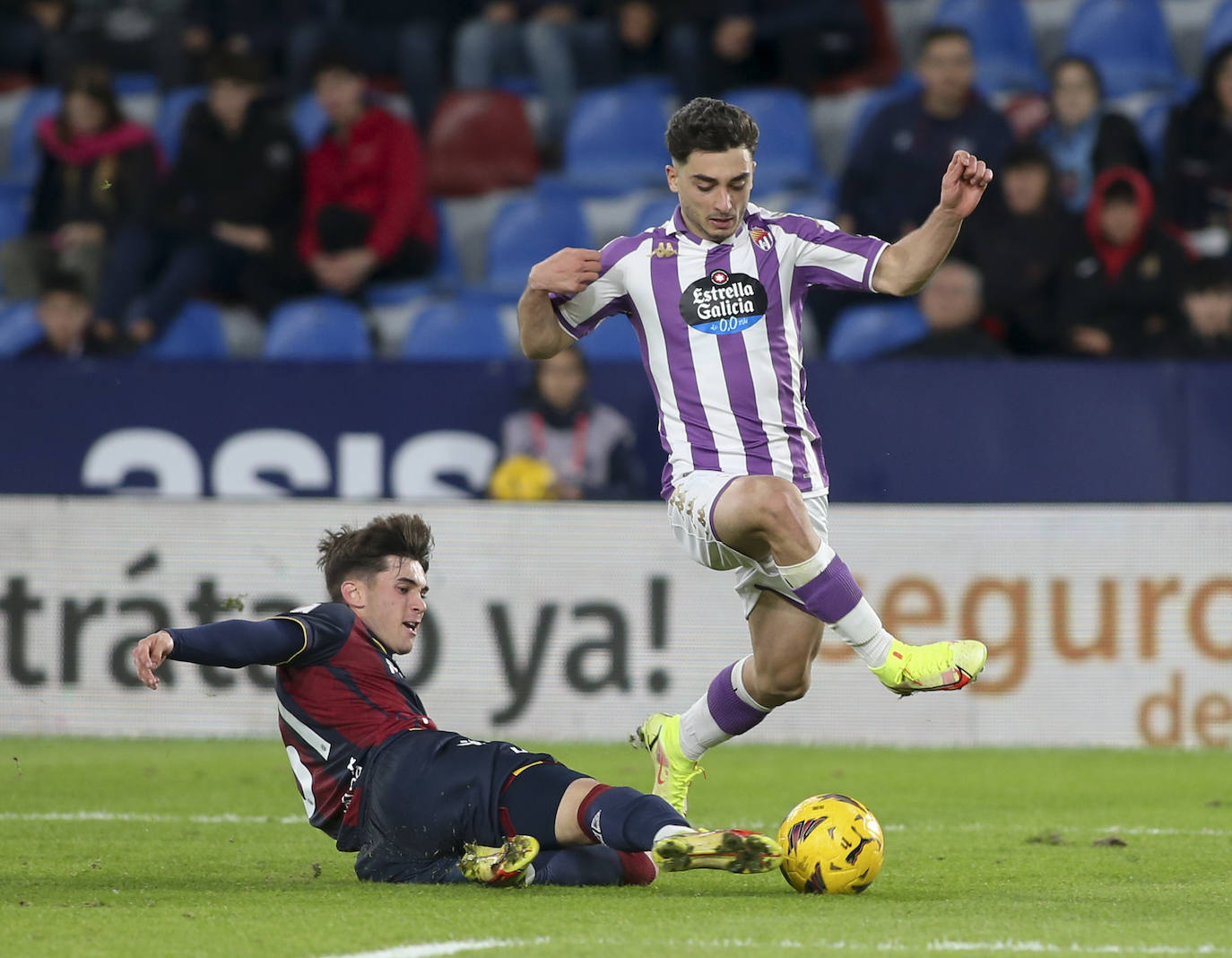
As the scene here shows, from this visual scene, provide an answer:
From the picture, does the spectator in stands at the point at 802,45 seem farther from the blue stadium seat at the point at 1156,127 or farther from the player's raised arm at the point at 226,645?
the player's raised arm at the point at 226,645

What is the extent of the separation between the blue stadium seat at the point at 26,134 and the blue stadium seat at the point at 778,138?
510 centimetres

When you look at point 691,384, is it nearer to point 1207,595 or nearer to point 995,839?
point 995,839

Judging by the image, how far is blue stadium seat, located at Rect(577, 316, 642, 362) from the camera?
1128cm

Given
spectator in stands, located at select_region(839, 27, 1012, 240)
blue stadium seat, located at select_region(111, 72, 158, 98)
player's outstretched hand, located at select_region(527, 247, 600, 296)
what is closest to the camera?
player's outstretched hand, located at select_region(527, 247, 600, 296)

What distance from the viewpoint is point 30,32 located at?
1421 centimetres

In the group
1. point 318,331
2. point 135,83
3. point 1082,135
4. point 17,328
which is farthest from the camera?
point 135,83

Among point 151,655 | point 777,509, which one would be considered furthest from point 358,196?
point 151,655

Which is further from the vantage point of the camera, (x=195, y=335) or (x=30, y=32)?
(x=30, y=32)

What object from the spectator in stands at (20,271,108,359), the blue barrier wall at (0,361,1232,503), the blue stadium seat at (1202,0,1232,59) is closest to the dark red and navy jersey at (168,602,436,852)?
the blue barrier wall at (0,361,1232,503)

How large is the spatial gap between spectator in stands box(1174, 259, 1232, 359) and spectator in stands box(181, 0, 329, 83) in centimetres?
668

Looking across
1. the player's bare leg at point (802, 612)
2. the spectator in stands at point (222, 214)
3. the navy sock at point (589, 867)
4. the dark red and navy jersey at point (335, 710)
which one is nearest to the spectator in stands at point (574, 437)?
the spectator in stands at point (222, 214)

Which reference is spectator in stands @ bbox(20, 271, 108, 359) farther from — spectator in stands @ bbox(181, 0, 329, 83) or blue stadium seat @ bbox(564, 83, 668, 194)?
blue stadium seat @ bbox(564, 83, 668, 194)

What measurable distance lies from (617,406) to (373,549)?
517cm

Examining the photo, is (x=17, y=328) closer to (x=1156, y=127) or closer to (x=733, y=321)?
(x=1156, y=127)
